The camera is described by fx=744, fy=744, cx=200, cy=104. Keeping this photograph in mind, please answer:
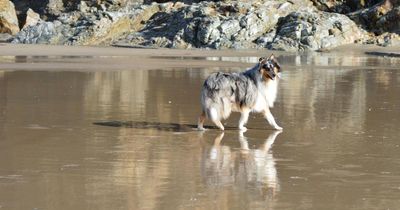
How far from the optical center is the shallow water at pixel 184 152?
616cm

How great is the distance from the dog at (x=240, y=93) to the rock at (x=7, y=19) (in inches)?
1625

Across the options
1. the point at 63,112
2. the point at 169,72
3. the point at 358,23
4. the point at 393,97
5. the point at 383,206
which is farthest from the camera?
the point at 358,23

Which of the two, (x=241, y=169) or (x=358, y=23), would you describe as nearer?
(x=241, y=169)

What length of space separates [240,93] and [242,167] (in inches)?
113

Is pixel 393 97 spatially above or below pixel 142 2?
below

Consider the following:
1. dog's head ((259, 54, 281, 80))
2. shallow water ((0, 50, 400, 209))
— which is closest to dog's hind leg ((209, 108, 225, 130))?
shallow water ((0, 50, 400, 209))

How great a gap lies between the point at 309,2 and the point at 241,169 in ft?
131

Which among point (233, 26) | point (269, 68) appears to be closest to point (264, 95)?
point (269, 68)

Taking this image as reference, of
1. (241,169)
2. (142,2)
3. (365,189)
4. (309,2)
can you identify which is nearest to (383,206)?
(365,189)

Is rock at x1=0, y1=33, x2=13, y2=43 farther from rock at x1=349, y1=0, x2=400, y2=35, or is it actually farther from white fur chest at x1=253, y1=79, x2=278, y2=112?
white fur chest at x1=253, y1=79, x2=278, y2=112

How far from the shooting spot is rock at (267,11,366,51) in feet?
126

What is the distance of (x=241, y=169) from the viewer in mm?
7492

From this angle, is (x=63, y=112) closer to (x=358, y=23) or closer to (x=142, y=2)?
(x=358, y=23)

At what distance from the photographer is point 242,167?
7621 mm
